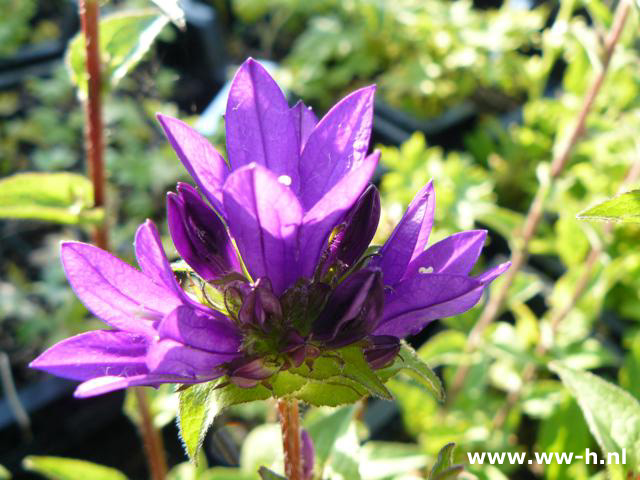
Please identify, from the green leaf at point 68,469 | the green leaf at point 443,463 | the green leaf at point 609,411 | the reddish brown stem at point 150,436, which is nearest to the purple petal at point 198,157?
the green leaf at point 443,463

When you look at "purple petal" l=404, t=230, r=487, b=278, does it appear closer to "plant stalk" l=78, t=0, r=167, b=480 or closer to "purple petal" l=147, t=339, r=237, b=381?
"purple petal" l=147, t=339, r=237, b=381

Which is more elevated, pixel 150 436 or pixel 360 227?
pixel 360 227

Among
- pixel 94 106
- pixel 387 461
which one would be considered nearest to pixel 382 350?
pixel 94 106

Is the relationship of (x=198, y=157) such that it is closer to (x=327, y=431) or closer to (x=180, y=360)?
(x=180, y=360)

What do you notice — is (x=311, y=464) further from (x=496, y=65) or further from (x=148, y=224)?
(x=496, y=65)

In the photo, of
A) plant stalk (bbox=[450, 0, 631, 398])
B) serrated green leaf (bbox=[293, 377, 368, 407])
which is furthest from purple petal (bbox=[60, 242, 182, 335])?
plant stalk (bbox=[450, 0, 631, 398])

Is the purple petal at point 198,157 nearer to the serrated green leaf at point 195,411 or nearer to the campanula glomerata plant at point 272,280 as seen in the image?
the campanula glomerata plant at point 272,280

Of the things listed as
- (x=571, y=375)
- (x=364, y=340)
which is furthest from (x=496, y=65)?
(x=364, y=340)
